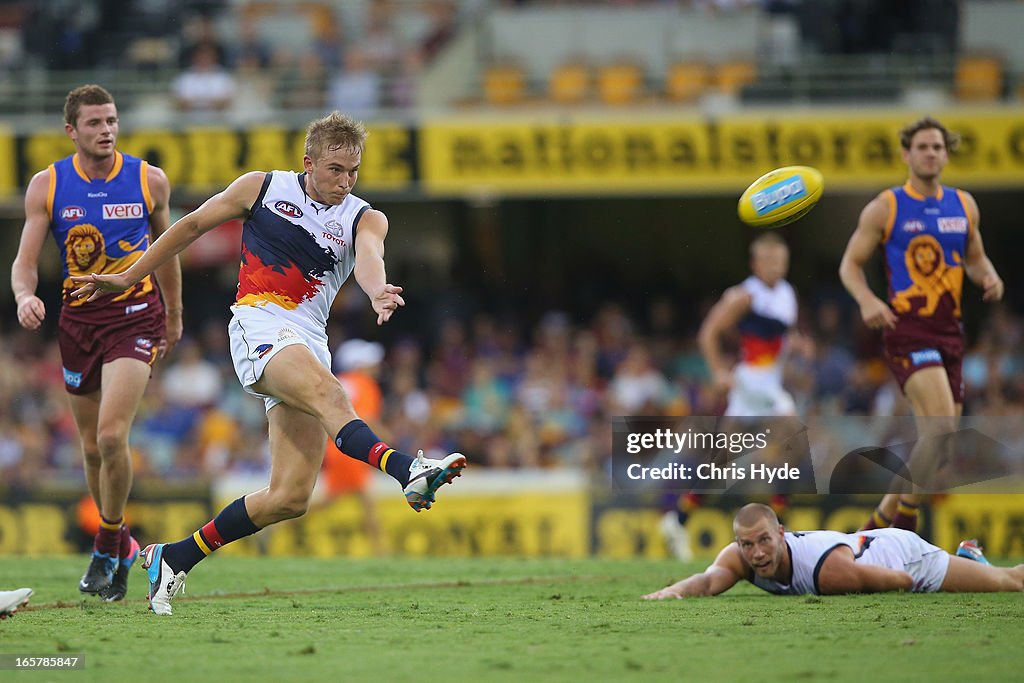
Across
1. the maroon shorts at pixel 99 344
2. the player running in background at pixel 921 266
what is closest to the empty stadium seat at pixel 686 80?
the player running in background at pixel 921 266

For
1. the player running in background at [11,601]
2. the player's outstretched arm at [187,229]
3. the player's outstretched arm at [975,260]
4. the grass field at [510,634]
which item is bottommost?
the grass field at [510,634]

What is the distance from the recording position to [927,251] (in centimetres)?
1020

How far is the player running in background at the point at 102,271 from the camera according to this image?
877 centimetres

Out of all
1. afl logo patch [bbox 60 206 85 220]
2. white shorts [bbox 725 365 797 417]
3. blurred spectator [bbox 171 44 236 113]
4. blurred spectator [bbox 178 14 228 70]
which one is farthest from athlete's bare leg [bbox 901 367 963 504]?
blurred spectator [bbox 178 14 228 70]

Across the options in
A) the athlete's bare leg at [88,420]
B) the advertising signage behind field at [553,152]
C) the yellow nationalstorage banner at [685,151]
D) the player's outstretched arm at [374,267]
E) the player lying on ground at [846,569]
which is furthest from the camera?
the advertising signage behind field at [553,152]

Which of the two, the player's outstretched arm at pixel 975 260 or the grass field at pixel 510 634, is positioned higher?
the player's outstretched arm at pixel 975 260

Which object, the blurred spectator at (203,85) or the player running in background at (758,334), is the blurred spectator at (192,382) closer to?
the blurred spectator at (203,85)

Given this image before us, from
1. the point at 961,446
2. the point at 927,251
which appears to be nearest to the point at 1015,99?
the point at 961,446

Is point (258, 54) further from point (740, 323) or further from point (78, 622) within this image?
point (78, 622)

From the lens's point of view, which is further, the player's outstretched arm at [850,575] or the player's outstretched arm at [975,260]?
the player's outstretched arm at [975,260]

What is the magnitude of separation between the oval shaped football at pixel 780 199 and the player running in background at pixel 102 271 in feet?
12.6

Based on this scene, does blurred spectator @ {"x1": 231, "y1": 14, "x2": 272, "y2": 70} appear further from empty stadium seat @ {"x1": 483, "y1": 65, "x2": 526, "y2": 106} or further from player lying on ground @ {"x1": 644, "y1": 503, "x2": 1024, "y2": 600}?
player lying on ground @ {"x1": 644, "y1": 503, "x2": 1024, "y2": 600}

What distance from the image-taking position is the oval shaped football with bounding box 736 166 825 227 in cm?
998

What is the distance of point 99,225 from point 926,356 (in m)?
5.48
